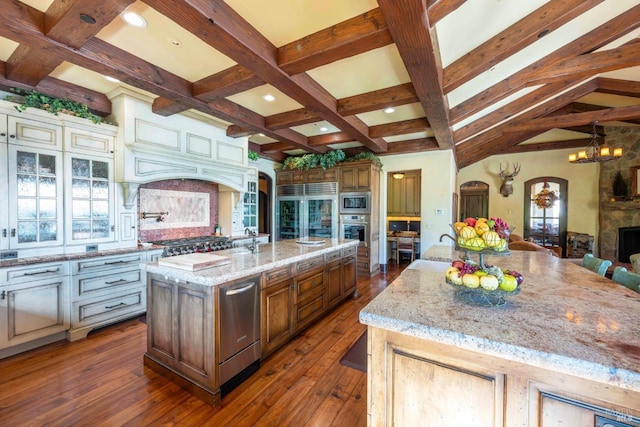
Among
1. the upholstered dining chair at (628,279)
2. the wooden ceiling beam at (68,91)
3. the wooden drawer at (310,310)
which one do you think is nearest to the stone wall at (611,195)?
the upholstered dining chair at (628,279)

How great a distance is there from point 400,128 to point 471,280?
3.77 m

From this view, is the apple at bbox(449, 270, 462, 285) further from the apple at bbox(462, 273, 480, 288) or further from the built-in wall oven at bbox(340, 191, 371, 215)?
the built-in wall oven at bbox(340, 191, 371, 215)

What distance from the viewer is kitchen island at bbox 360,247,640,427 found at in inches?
33.8

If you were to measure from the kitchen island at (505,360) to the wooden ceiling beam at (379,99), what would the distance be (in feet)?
8.14

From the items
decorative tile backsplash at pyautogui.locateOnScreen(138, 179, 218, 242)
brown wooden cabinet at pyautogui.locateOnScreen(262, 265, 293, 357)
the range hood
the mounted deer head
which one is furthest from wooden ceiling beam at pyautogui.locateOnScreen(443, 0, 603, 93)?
the mounted deer head

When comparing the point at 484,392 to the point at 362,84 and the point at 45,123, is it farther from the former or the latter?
the point at 45,123

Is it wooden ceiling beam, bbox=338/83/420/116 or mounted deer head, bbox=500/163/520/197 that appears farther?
mounted deer head, bbox=500/163/520/197

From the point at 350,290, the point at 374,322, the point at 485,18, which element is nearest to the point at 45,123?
the point at 374,322

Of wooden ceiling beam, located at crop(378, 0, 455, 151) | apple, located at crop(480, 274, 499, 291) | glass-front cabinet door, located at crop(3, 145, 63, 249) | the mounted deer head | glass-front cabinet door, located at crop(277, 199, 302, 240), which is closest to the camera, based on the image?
apple, located at crop(480, 274, 499, 291)

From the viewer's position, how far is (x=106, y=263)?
298cm

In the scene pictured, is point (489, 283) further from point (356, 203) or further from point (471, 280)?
point (356, 203)

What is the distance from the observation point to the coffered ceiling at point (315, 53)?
1830 millimetres

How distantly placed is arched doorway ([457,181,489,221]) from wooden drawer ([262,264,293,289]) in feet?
27.4

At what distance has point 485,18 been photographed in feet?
7.70
